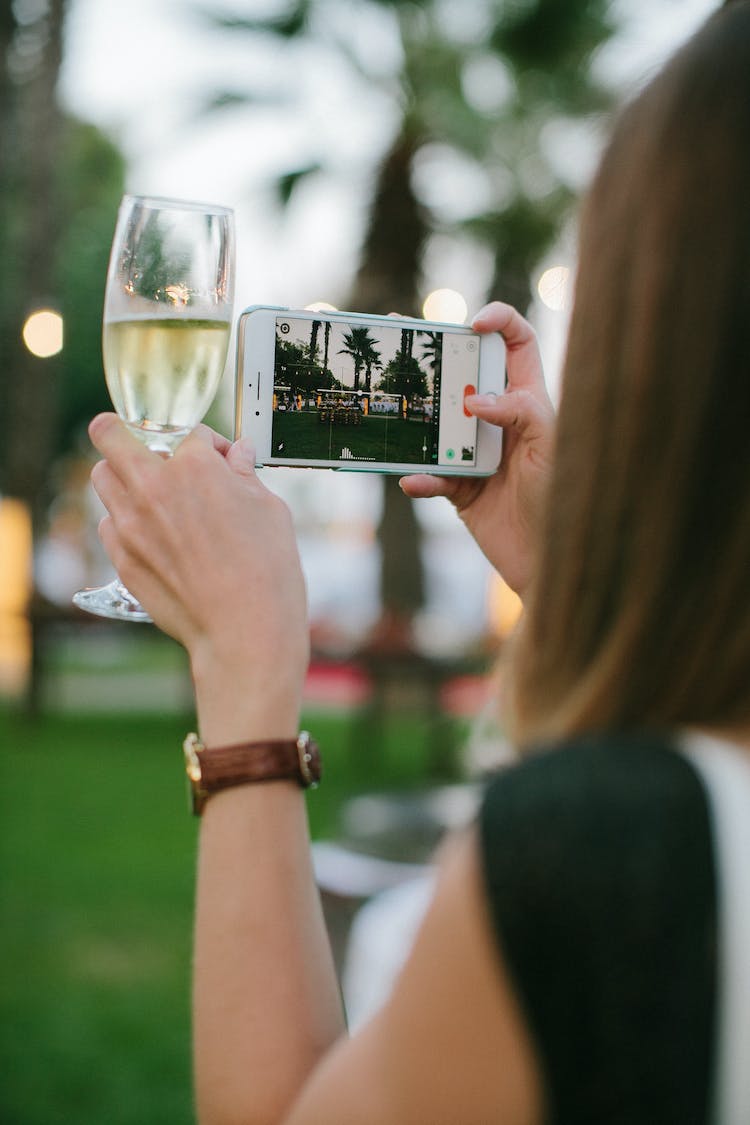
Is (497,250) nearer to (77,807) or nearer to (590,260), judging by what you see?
(77,807)

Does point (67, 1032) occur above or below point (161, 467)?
below

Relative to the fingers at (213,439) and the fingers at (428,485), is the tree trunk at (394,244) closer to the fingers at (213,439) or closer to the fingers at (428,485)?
the fingers at (428,485)

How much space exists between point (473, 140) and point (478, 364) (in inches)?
356

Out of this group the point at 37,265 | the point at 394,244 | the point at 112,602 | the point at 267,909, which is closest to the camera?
the point at 267,909

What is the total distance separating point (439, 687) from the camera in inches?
341

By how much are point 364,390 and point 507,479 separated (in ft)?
0.74

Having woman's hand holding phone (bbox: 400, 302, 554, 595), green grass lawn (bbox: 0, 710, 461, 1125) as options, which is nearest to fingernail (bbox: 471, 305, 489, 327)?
woman's hand holding phone (bbox: 400, 302, 554, 595)

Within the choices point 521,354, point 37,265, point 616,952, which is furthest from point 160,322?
point 37,265

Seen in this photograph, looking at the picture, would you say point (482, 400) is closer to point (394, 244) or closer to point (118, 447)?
point (118, 447)

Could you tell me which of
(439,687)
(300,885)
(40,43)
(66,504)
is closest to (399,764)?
(439,687)

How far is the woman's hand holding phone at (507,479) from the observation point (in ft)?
4.89

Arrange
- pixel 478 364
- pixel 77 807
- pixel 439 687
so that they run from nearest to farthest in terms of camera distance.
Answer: pixel 478 364
pixel 77 807
pixel 439 687

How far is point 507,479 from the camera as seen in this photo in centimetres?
155

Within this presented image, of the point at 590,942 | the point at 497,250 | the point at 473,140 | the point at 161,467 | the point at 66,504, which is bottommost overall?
the point at 66,504
